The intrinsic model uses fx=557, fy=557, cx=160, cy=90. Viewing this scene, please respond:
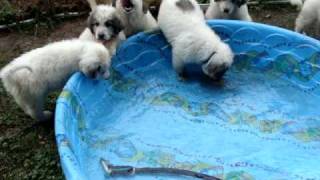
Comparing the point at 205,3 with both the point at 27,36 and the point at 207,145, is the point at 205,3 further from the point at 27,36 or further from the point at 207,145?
the point at 207,145

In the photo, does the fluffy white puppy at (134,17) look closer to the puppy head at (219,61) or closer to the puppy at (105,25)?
the puppy at (105,25)

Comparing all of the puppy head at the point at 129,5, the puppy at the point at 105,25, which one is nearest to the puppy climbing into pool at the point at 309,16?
the puppy head at the point at 129,5

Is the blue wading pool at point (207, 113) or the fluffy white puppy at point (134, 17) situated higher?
the fluffy white puppy at point (134, 17)

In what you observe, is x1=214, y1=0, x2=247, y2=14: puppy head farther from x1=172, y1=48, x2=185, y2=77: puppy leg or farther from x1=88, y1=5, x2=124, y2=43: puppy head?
x1=88, y1=5, x2=124, y2=43: puppy head

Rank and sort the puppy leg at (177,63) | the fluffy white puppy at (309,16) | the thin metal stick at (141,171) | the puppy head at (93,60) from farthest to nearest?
the fluffy white puppy at (309,16), the puppy leg at (177,63), the puppy head at (93,60), the thin metal stick at (141,171)

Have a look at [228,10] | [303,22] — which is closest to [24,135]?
[228,10]

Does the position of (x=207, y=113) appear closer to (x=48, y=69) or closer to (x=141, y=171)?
(x=141, y=171)

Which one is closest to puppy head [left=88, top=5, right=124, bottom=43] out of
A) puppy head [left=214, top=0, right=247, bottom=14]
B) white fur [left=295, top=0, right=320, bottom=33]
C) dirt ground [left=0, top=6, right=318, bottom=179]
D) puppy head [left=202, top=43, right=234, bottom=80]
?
dirt ground [left=0, top=6, right=318, bottom=179]
